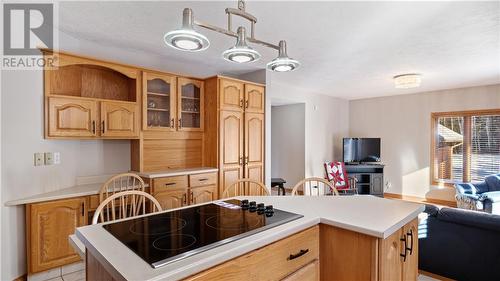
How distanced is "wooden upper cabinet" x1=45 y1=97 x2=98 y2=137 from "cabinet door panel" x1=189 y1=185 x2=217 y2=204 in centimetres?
129

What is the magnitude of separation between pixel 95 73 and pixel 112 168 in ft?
3.63

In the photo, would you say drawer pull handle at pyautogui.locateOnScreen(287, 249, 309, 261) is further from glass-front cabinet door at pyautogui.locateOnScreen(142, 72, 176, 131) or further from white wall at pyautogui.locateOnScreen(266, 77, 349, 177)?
white wall at pyautogui.locateOnScreen(266, 77, 349, 177)

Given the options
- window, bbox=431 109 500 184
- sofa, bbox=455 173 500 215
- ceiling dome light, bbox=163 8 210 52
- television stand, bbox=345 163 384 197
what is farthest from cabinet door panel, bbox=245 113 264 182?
window, bbox=431 109 500 184

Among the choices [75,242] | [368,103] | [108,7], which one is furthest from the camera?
[368,103]

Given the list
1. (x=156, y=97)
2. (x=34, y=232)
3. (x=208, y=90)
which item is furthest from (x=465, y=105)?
(x=34, y=232)

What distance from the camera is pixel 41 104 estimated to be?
2438mm

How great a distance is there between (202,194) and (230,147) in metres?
0.74

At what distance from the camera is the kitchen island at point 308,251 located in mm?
914

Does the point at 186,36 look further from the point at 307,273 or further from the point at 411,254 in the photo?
the point at 411,254

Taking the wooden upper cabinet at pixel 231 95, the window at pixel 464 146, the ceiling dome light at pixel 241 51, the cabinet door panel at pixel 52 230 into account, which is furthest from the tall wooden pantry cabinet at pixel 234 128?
the window at pixel 464 146

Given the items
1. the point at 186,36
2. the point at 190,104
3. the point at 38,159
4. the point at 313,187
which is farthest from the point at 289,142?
the point at 186,36

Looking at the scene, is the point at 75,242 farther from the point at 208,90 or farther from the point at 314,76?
the point at 314,76

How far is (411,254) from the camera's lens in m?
1.59

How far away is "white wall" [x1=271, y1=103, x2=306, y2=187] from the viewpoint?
5773 millimetres
